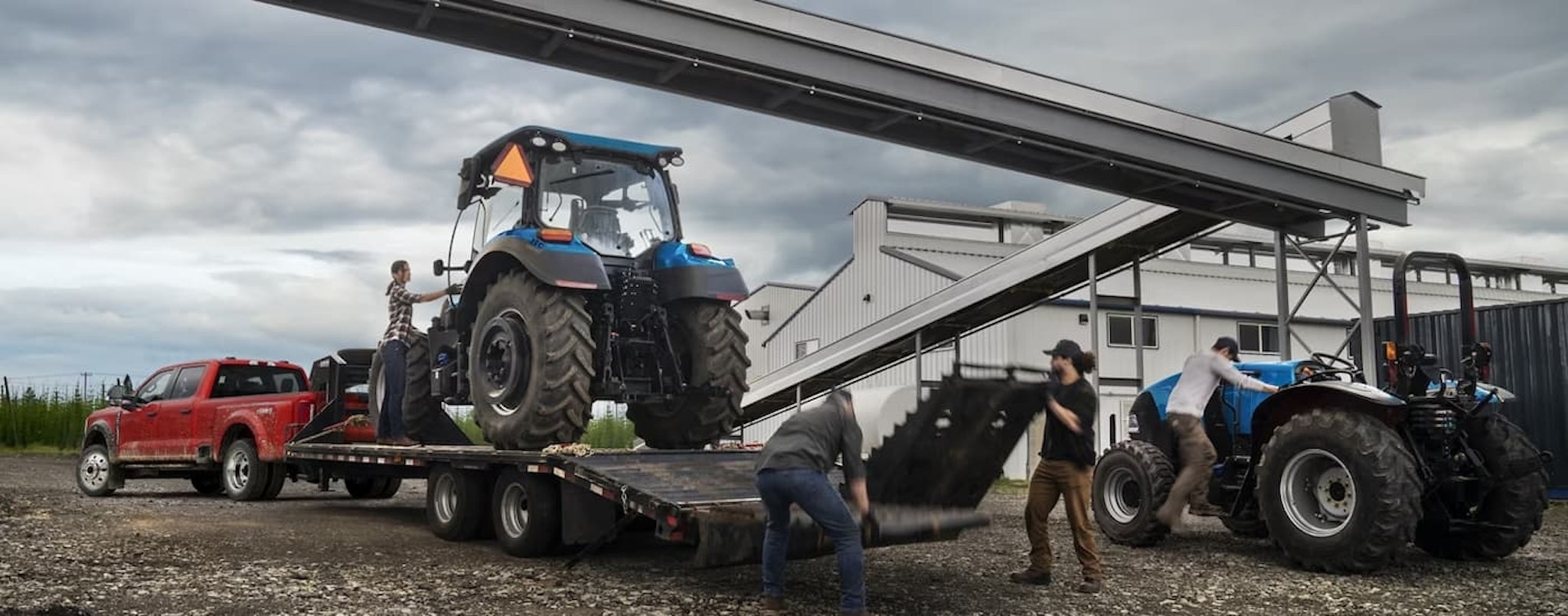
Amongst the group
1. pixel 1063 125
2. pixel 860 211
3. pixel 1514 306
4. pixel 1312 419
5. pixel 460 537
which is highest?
pixel 860 211

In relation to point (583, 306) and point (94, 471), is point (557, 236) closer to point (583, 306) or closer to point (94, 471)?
point (583, 306)

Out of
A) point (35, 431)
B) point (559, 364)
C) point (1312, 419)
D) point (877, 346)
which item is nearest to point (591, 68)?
point (559, 364)

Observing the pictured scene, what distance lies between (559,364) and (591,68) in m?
3.78

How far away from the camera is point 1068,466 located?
7.64 metres

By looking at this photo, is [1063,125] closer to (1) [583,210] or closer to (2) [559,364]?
(1) [583,210]

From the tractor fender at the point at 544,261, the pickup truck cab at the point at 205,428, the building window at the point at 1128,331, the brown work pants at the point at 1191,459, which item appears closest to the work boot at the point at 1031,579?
the brown work pants at the point at 1191,459

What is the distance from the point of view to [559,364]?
844cm

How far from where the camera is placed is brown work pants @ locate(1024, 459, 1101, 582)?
7.54 metres

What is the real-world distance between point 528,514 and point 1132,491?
5207 mm

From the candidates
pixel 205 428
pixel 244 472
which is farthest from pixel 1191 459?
pixel 205 428

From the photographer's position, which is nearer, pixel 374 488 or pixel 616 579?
pixel 616 579

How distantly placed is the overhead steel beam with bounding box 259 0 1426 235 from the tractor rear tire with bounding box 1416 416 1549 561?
208 inches

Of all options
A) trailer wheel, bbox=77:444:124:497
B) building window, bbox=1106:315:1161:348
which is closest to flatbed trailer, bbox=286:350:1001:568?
trailer wheel, bbox=77:444:124:497

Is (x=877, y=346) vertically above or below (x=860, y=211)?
below
